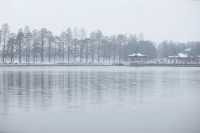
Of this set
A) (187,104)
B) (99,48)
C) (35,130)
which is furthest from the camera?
(99,48)

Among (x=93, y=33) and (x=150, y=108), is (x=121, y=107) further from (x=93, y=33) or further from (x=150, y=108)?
(x=93, y=33)

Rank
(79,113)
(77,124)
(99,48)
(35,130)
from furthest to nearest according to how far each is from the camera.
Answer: (99,48) → (79,113) → (77,124) → (35,130)

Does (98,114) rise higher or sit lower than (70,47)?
lower

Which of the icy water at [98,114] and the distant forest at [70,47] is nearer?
the icy water at [98,114]

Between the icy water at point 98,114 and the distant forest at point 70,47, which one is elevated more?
the distant forest at point 70,47

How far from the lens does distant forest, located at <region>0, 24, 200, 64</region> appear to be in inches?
2943

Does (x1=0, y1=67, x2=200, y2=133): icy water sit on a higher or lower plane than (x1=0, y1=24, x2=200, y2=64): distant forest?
lower

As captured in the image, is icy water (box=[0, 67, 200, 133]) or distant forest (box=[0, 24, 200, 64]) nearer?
icy water (box=[0, 67, 200, 133])

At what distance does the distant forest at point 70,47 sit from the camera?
74750 millimetres

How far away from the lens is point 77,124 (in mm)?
8453

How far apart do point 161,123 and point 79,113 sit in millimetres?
2696

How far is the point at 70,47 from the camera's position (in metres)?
84.4

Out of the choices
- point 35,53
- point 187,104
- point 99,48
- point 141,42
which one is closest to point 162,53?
point 141,42

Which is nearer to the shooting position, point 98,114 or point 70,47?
point 98,114
